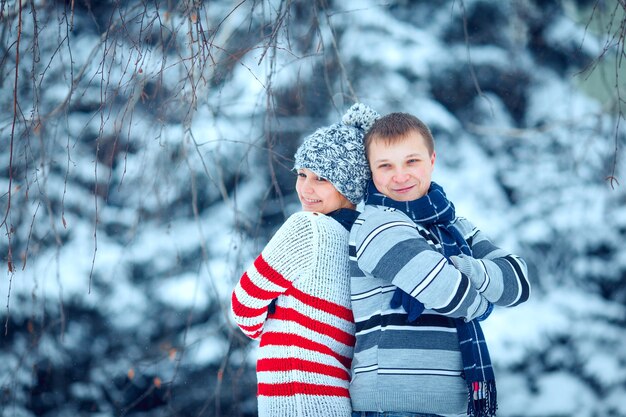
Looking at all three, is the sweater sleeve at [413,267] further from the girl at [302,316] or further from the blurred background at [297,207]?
the blurred background at [297,207]

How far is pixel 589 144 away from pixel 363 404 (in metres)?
2.33

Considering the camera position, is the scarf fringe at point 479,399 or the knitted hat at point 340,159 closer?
the scarf fringe at point 479,399

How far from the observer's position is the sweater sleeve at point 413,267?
1496mm

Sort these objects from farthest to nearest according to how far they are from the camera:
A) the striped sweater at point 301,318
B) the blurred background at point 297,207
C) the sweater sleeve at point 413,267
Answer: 1. the blurred background at point 297,207
2. the striped sweater at point 301,318
3. the sweater sleeve at point 413,267

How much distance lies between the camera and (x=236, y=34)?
335 centimetres

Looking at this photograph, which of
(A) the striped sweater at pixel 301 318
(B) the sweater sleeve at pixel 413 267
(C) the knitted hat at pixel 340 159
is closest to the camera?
(B) the sweater sleeve at pixel 413 267

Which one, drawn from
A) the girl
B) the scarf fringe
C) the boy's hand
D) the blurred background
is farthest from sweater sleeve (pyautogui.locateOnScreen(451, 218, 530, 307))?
the blurred background

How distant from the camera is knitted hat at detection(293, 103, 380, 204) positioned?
1807 millimetres

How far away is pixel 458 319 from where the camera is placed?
162 centimetres

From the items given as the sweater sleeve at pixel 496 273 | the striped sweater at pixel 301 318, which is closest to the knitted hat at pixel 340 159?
the striped sweater at pixel 301 318

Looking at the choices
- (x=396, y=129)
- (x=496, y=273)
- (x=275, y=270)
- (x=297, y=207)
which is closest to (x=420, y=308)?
(x=496, y=273)

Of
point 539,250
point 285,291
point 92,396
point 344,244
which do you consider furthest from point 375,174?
point 92,396

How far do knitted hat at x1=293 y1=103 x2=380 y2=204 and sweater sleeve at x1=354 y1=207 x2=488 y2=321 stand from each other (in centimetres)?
24

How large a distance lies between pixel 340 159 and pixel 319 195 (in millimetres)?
110
